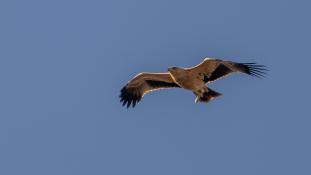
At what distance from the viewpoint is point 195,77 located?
17625 millimetres

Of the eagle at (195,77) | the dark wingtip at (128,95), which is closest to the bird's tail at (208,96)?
the eagle at (195,77)

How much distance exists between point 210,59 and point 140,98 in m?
2.37

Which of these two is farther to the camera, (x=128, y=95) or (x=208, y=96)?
(x=128, y=95)

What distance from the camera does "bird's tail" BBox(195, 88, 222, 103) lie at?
1727 cm

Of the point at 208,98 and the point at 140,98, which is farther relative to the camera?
the point at 140,98

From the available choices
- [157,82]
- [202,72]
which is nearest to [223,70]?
[202,72]

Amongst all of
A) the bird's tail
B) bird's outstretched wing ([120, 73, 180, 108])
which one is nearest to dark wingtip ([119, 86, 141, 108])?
bird's outstretched wing ([120, 73, 180, 108])

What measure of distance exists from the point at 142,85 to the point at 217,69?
216 centimetres

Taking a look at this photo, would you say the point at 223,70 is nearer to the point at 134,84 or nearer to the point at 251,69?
the point at 251,69

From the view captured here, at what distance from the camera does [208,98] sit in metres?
17.3

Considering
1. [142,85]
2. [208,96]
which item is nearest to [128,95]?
[142,85]

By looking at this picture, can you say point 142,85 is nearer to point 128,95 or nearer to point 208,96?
point 128,95

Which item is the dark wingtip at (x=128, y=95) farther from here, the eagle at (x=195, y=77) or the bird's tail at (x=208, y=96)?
the bird's tail at (x=208, y=96)

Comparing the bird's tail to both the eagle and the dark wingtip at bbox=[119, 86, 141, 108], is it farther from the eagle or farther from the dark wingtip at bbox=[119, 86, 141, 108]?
the dark wingtip at bbox=[119, 86, 141, 108]
